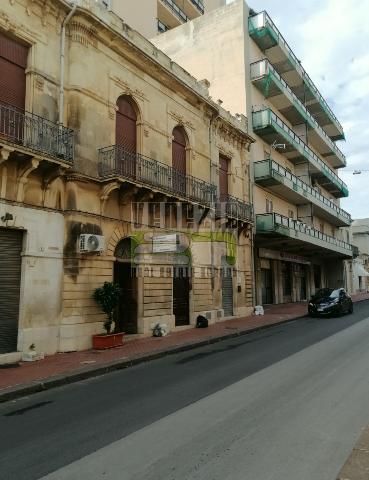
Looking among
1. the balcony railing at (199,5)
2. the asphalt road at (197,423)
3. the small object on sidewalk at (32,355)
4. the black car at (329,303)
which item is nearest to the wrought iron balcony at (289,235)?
the black car at (329,303)

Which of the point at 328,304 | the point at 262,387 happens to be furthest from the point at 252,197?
the point at 262,387

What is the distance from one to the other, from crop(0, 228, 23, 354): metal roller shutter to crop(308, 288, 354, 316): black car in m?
14.9

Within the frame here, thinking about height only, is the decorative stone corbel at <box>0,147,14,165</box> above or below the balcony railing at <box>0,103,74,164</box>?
below

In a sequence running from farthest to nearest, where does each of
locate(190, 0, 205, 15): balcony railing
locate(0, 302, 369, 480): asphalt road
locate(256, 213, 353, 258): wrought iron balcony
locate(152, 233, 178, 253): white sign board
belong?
locate(190, 0, 205, 15): balcony railing, locate(256, 213, 353, 258): wrought iron balcony, locate(152, 233, 178, 253): white sign board, locate(0, 302, 369, 480): asphalt road

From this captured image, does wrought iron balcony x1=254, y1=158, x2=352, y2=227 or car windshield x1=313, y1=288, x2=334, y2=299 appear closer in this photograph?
car windshield x1=313, y1=288, x2=334, y2=299

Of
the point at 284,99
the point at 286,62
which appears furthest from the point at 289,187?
the point at 286,62

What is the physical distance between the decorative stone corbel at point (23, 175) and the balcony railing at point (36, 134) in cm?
32

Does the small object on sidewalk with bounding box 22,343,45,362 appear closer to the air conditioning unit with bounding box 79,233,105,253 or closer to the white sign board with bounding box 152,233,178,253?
the air conditioning unit with bounding box 79,233,105,253

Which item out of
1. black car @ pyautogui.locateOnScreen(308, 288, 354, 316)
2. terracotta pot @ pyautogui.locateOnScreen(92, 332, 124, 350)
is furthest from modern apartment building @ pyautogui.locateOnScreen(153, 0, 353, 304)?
terracotta pot @ pyautogui.locateOnScreen(92, 332, 124, 350)

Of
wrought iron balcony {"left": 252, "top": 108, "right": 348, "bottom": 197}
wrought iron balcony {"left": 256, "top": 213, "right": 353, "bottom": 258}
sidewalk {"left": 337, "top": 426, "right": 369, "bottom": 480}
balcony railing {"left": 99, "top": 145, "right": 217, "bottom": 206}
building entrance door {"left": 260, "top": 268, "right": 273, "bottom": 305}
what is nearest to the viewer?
sidewalk {"left": 337, "top": 426, "right": 369, "bottom": 480}

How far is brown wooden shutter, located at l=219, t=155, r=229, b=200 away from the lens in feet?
66.7

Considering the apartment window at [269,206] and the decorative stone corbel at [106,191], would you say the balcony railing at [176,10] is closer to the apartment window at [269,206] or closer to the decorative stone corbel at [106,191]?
the apartment window at [269,206]

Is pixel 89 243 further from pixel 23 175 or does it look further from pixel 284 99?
pixel 284 99

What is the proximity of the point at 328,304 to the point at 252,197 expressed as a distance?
7490 mm
